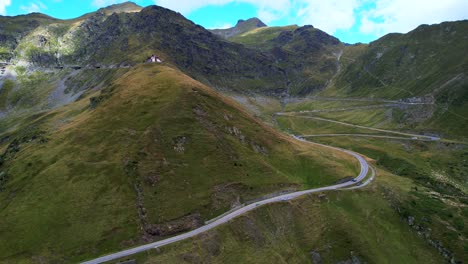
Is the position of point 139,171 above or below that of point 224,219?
above

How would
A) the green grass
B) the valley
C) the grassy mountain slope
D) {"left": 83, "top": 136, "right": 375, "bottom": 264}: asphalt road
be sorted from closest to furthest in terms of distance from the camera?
{"left": 83, "top": 136, "right": 375, "bottom": 264}: asphalt road < the green grass < the valley < the grassy mountain slope

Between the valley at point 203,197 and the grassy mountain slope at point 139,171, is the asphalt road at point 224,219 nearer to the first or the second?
the valley at point 203,197

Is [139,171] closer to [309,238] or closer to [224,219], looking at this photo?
[224,219]

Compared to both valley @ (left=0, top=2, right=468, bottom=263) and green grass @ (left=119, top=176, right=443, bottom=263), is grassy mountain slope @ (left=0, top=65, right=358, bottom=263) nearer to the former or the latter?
valley @ (left=0, top=2, right=468, bottom=263)

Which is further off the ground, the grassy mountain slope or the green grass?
the grassy mountain slope

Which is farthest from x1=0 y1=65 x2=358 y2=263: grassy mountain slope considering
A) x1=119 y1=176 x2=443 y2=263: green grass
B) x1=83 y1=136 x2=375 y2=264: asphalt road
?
x1=119 y1=176 x2=443 y2=263: green grass

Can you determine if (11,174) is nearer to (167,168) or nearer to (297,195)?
(167,168)

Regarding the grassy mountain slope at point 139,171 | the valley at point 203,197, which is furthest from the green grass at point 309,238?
the grassy mountain slope at point 139,171

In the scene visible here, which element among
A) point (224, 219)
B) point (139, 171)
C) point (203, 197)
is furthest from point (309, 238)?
point (139, 171)

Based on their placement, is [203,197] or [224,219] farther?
[203,197]
